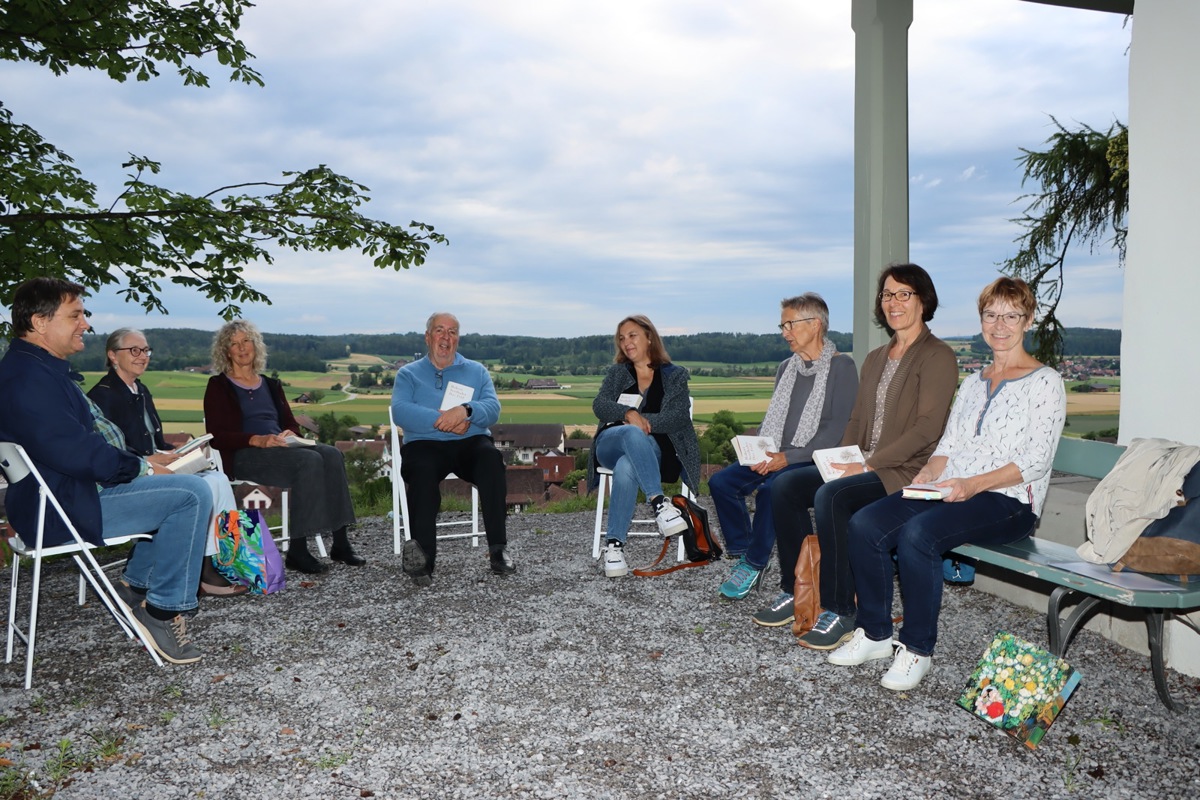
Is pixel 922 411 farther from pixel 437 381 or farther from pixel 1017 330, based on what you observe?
pixel 437 381

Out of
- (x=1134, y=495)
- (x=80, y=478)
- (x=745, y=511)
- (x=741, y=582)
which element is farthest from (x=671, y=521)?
(x=80, y=478)

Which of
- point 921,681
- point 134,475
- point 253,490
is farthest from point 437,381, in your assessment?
point 921,681

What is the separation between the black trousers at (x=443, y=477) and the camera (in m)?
4.25

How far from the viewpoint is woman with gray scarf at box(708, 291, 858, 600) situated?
3836 mm

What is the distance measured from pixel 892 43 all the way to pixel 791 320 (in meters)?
2.27

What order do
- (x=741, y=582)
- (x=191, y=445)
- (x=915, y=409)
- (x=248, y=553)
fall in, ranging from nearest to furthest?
(x=915, y=409) < (x=191, y=445) < (x=741, y=582) < (x=248, y=553)

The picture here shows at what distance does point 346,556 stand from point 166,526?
1515 millimetres

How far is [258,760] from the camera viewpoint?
2.36m

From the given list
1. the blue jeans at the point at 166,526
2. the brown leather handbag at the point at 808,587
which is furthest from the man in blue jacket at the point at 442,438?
the brown leather handbag at the point at 808,587

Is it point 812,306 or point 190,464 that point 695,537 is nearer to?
point 812,306

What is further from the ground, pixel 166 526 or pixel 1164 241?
pixel 1164 241

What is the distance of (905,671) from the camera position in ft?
9.20

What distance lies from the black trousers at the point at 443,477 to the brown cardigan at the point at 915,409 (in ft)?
6.70

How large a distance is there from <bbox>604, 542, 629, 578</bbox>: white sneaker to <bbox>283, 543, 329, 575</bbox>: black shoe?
1.53 meters
